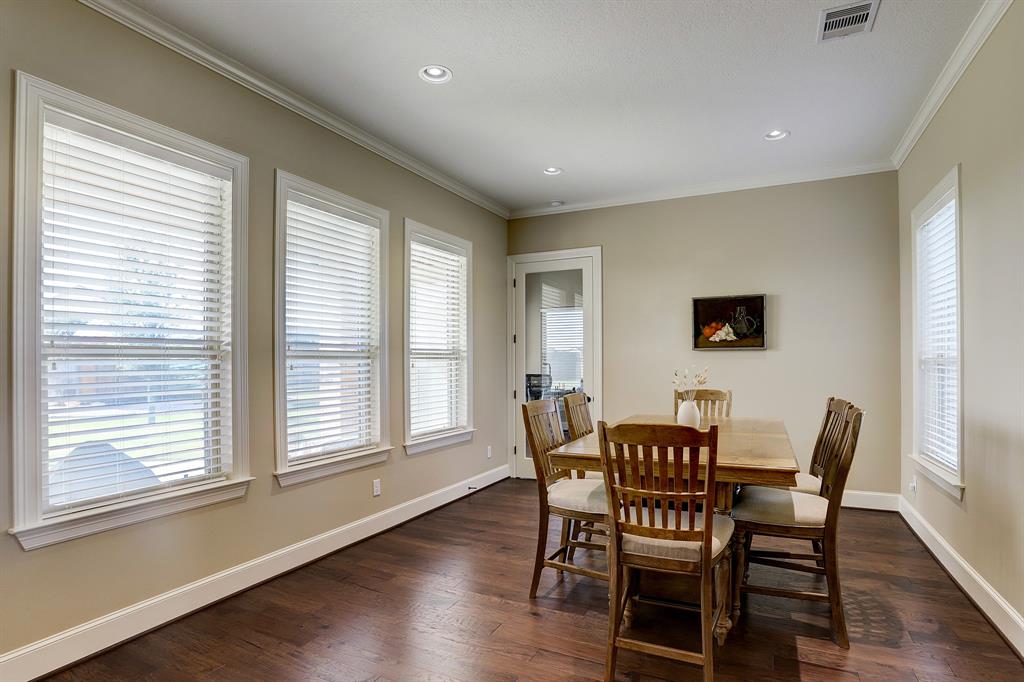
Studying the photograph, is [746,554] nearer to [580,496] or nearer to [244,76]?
[580,496]

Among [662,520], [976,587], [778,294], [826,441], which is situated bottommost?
[976,587]

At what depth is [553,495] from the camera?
2.93 m

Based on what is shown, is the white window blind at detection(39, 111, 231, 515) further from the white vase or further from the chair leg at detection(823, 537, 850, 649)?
the chair leg at detection(823, 537, 850, 649)

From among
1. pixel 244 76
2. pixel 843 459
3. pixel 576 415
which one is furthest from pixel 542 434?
pixel 244 76

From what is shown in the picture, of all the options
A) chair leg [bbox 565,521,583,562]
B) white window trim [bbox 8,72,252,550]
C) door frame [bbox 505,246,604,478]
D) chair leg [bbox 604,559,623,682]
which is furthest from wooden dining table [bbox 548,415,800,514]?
door frame [bbox 505,246,604,478]

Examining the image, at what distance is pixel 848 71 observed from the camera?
306 cm

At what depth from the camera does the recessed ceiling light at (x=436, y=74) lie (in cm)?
305

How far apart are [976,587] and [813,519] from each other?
109 centimetres

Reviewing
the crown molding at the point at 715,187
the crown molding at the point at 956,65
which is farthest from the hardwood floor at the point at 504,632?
the crown molding at the point at 715,187

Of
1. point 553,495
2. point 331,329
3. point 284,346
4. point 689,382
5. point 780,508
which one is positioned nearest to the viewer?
point 780,508

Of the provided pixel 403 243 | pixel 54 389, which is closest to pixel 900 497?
pixel 403 243

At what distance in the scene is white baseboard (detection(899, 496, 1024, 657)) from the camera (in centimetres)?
239

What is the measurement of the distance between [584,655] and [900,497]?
136 inches

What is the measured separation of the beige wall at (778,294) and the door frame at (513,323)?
0.07m
